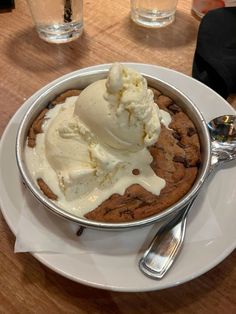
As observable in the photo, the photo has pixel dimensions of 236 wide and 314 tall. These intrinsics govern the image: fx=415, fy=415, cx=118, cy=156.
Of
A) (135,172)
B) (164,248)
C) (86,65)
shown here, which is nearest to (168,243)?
(164,248)

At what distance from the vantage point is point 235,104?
1.09 meters

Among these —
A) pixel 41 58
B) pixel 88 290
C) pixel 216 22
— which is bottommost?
pixel 88 290

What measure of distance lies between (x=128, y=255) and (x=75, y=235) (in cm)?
11

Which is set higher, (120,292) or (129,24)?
(129,24)

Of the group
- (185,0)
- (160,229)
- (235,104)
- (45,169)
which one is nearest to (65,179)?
(45,169)

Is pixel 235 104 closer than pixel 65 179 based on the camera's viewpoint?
No

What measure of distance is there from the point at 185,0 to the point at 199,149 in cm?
74

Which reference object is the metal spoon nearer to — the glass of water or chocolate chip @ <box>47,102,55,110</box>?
chocolate chip @ <box>47,102,55,110</box>

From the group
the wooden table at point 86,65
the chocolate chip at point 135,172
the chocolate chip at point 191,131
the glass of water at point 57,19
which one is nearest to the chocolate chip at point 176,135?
the chocolate chip at point 191,131

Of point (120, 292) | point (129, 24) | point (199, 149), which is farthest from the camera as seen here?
point (129, 24)

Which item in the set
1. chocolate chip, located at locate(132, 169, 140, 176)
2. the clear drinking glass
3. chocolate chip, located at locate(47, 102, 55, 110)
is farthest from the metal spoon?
the clear drinking glass

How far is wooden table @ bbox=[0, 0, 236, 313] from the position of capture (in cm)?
74

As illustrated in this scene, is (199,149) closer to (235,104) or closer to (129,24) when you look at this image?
(235,104)

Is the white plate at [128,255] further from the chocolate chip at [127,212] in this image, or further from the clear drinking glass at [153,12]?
the clear drinking glass at [153,12]
